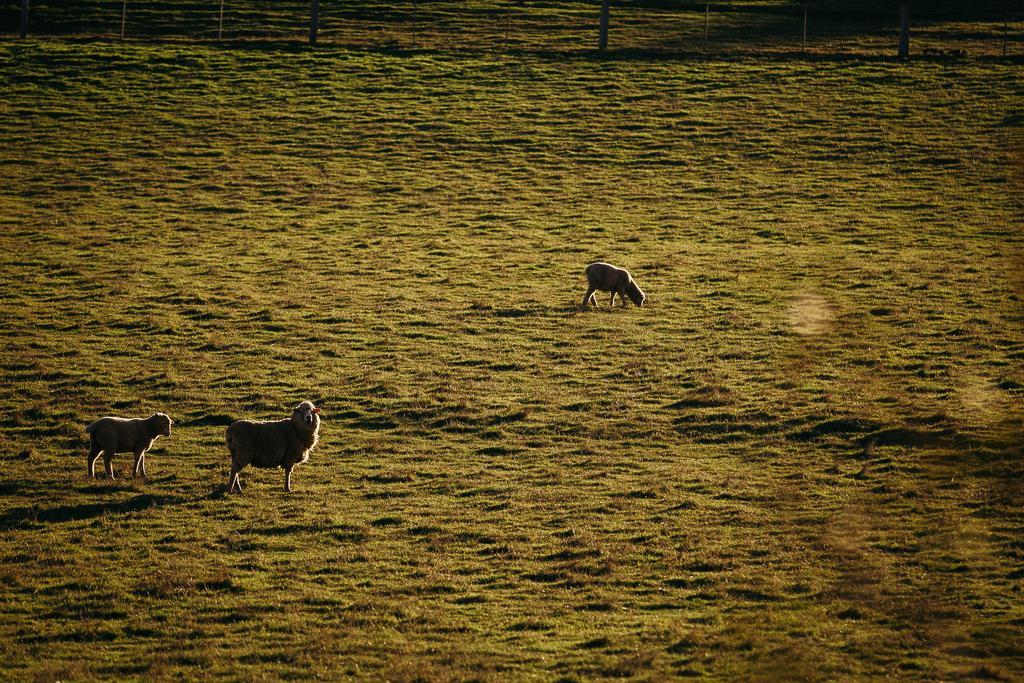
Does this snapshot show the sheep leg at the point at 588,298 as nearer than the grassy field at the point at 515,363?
No

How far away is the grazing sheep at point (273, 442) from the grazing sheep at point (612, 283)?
13.0 metres

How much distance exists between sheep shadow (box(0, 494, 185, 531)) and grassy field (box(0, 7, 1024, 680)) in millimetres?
82

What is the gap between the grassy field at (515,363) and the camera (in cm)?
1314

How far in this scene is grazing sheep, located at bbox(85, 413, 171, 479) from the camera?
710 inches

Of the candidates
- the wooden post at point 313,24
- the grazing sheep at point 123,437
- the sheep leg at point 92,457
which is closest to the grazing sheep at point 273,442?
the grazing sheep at point 123,437

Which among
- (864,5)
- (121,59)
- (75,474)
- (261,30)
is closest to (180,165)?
(121,59)

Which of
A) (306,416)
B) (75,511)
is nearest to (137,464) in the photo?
(75,511)

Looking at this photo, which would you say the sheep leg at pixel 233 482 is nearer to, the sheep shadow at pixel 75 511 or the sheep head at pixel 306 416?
the sheep shadow at pixel 75 511

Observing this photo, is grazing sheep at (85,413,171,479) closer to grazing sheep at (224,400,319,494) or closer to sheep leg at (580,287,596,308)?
grazing sheep at (224,400,319,494)

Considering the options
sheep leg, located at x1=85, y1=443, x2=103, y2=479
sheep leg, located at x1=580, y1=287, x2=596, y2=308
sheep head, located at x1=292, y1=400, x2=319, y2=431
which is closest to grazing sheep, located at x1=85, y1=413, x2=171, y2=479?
sheep leg, located at x1=85, y1=443, x2=103, y2=479

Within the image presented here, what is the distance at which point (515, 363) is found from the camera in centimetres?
2575

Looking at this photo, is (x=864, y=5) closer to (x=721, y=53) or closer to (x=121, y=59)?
(x=721, y=53)

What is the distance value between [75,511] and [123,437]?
1789 millimetres

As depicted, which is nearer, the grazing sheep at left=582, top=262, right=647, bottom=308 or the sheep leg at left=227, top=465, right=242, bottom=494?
the sheep leg at left=227, top=465, right=242, bottom=494
